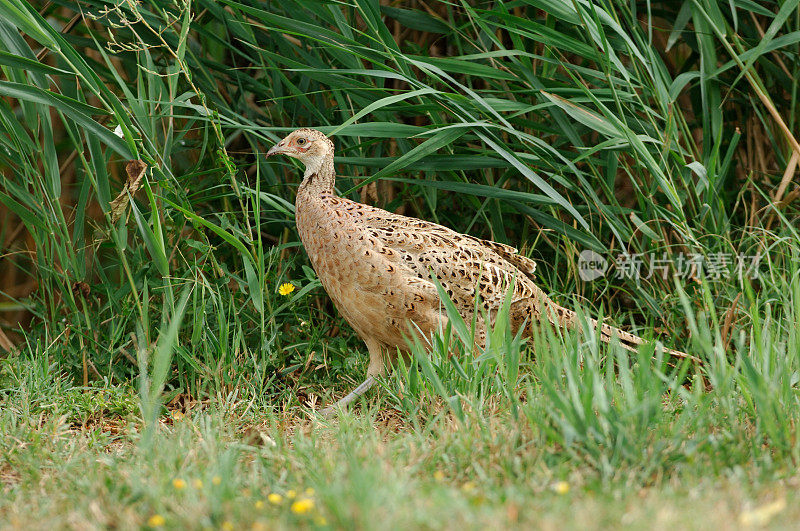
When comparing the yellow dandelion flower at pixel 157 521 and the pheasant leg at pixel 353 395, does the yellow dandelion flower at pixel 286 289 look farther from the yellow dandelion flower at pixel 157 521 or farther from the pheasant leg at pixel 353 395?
the yellow dandelion flower at pixel 157 521

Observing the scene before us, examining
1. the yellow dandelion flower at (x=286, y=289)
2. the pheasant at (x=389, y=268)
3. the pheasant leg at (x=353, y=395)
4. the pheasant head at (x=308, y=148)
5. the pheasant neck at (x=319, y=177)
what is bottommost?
the pheasant leg at (x=353, y=395)

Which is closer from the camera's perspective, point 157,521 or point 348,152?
point 157,521

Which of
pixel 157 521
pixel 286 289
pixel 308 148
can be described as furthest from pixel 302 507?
pixel 308 148

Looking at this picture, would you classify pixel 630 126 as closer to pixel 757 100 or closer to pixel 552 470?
pixel 757 100

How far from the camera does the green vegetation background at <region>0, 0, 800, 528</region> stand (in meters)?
2.31

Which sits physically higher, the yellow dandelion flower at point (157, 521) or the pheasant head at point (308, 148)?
the pheasant head at point (308, 148)

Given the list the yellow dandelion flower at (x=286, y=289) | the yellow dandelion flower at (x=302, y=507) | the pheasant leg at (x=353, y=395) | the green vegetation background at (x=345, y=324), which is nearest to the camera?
the yellow dandelion flower at (x=302, y=507)

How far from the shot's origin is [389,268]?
11.6ft

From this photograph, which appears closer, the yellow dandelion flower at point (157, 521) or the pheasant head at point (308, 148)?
the yellow dandelion flower at point (157, 521)

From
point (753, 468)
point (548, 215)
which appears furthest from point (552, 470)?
point (548, 215)

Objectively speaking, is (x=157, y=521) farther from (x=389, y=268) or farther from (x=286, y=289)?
(x=286, y=289)

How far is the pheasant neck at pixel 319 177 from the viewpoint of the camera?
12.7 feet

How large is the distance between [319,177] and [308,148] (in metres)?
0.14

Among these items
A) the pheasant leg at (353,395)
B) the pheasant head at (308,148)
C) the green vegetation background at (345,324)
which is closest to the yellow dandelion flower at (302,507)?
the green vegetation background at (345,324)
